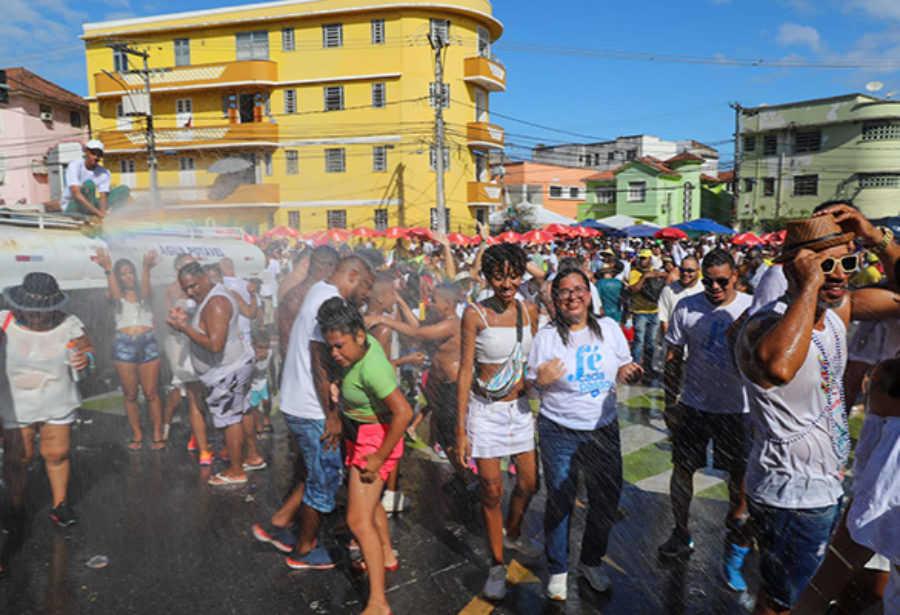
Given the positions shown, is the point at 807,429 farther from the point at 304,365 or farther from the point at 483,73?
the point at 483,73

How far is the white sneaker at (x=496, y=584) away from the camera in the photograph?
3559 mm

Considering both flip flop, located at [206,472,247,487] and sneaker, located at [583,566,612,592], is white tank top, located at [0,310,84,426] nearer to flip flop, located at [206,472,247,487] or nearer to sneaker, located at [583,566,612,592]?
flip flop, located at [206,472,247,487]

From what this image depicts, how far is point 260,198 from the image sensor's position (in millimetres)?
32594

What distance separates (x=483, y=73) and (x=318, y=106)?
870cm

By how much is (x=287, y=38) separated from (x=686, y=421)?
33529 mm

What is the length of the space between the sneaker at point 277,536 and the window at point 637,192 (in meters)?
43.8

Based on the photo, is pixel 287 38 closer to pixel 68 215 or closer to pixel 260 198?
pixel 260 198

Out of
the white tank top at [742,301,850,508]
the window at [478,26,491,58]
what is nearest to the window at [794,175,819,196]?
the window at [478,26,491,58]

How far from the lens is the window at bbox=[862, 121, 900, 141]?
3456cm

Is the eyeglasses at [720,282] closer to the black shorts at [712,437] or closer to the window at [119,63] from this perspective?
the black shorts at [712,437]

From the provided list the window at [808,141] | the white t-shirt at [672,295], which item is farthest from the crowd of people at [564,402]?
the window at [808,141]

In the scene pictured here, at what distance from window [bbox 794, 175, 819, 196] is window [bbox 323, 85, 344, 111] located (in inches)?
1060

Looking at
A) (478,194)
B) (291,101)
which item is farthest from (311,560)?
(291,101)

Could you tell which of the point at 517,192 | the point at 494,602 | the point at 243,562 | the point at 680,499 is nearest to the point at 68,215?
the point at 243,562
